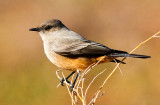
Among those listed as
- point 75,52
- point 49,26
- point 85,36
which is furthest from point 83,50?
point 85,36

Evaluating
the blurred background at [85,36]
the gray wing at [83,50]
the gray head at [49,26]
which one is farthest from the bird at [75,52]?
the blurred background at [85,36]

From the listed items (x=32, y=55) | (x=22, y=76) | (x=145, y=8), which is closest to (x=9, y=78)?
(x=22, y=76)

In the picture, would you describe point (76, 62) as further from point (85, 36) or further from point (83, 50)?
point (85, 36)

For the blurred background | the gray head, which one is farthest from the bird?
the blurred background

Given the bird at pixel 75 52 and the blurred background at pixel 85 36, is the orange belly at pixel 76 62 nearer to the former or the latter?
the bird at pixel 75 52

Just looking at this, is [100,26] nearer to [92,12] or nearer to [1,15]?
[92,12]

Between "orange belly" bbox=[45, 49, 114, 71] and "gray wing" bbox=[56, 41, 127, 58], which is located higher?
"gray wing" bbox=[56, 41, 127, 58]

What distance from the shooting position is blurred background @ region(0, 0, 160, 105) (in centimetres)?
671

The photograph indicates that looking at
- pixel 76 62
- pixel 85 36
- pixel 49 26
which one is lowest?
pixel 85 36

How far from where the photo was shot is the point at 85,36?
→ 31.7 ft

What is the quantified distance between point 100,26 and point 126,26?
0.80m

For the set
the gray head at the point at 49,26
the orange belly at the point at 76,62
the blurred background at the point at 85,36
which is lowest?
the blurred background at the point at 85,36

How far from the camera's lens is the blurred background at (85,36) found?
6711 mm

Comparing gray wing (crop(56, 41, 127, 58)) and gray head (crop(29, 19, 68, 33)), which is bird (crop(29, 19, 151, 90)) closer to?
gray wing (crop(56, 41, 127, 58))
